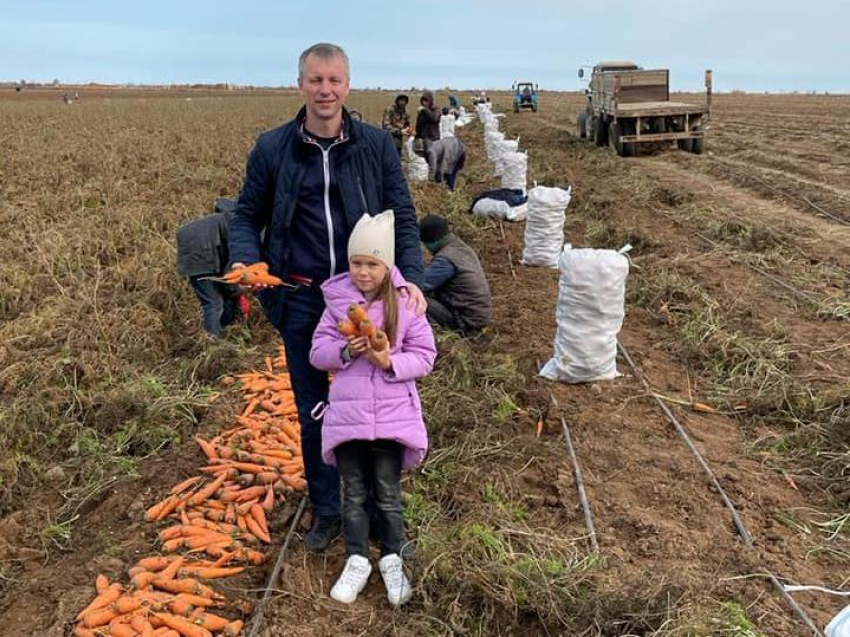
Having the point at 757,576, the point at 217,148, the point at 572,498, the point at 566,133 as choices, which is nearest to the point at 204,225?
the point at 572,498

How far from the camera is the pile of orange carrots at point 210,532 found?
263cm

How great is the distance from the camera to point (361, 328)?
8.11 feet

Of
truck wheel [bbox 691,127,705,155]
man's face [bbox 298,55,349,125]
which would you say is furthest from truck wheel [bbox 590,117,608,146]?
man's face [bbox 298,55,349,125]

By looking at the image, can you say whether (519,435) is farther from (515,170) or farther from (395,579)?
(515,170)

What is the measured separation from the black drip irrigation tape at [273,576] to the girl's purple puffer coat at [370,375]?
0.55 m

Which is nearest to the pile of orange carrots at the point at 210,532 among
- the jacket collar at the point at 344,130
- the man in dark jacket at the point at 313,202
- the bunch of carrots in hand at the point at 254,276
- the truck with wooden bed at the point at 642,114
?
the man in dark jacket at the point at 313,202

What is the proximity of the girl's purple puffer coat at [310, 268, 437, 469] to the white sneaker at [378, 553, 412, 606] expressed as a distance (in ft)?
1.44

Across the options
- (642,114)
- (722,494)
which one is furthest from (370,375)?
(642,114)

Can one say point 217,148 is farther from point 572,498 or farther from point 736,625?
point 736,625

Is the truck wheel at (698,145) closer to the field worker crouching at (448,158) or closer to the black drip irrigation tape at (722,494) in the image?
the field worker crouching at (448,158)

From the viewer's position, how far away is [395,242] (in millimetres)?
2797

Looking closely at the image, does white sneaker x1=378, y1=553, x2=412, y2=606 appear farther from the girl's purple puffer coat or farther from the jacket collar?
the jacket collar

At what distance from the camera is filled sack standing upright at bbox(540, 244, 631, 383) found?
4.57 meters

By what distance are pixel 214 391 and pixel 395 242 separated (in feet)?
7.53
